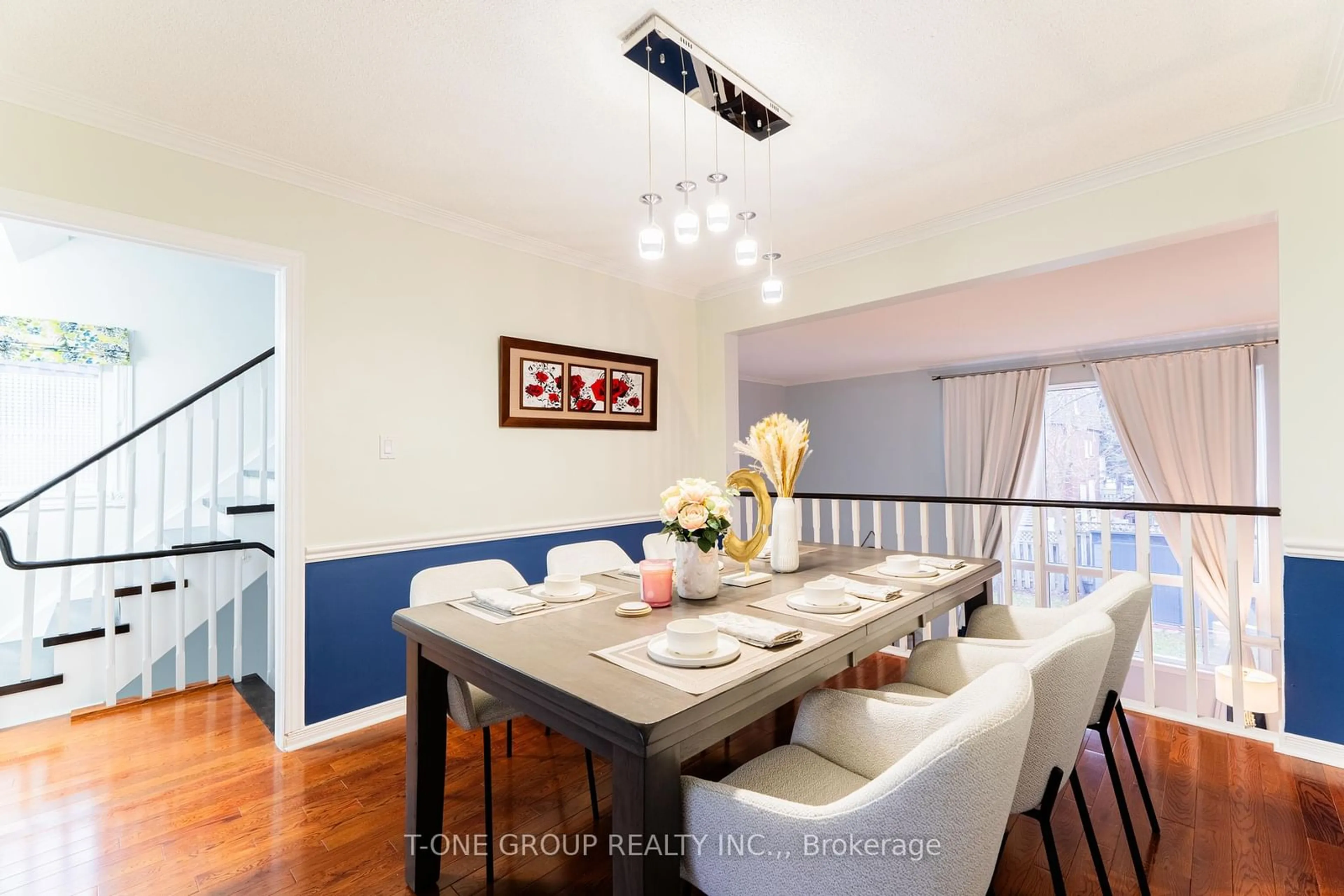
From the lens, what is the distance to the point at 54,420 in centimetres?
358

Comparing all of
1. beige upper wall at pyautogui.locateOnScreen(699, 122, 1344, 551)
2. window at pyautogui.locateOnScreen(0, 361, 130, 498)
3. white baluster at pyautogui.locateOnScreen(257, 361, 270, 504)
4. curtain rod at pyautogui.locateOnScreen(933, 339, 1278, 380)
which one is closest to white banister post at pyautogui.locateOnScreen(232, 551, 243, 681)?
white baluster at pyautogui.locateOnScreen(257, 361, 270, 504)

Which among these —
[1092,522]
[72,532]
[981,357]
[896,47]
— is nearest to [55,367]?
[72,532]

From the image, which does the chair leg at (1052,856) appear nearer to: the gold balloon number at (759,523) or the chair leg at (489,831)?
the gold balloon number at (759,523)

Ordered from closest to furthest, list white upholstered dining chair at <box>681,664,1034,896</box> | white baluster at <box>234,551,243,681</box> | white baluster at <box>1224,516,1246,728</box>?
white upholstered dining chair at <box>681,664,1034,896</box>, white baluster at <box>1224,516,1246,728</box>, white baluster at <box>234,551,243,681</box>

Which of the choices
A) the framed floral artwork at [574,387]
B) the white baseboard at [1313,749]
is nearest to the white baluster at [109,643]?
the framed floral artwork at [574,387]

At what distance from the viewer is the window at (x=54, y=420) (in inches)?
135

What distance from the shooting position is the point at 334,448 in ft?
8.30

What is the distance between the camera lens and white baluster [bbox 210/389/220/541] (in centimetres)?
324

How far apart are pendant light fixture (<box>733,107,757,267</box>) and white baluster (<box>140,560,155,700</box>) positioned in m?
3.16

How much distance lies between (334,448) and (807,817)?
2352 millimetres

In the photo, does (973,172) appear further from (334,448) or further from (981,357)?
(981,357)

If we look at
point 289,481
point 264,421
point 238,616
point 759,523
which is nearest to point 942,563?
point 759,523

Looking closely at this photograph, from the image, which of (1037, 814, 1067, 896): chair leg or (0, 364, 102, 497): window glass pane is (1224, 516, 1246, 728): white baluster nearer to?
(1037, 814, 1067, 896): chair leg

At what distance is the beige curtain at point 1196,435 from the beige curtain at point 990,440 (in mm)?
679
